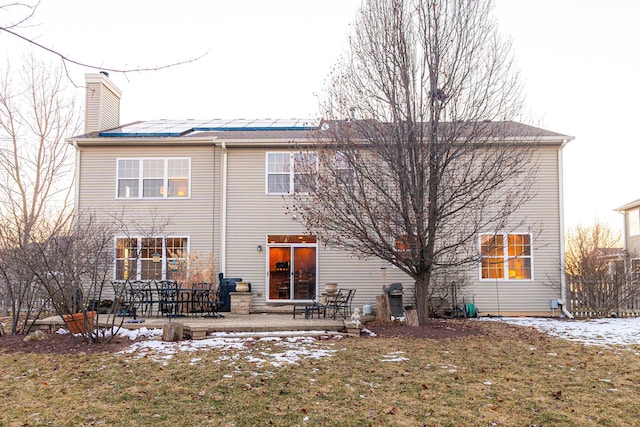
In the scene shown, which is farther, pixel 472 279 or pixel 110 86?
pixel 110 86

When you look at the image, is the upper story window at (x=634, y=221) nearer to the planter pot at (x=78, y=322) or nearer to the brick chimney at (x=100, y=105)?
the brick chimney at (x=100, y=105)

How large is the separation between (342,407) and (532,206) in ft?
34.5

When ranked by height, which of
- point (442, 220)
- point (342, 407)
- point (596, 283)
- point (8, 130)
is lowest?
point (342, 407)

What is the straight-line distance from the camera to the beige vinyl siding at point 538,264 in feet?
44.9

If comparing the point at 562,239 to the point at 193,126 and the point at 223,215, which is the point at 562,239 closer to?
the point at 223,215

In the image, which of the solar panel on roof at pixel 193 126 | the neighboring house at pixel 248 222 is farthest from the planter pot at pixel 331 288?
the solar panel on roof at pixel 193 126

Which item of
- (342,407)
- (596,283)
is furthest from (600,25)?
(342,407)

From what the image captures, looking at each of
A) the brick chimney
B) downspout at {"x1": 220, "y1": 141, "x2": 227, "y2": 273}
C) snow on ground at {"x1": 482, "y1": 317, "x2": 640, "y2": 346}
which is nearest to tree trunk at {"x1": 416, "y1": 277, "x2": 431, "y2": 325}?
snow on ground at {"x1": 482, "y1": 317, "x2": 640, "y2": 346}

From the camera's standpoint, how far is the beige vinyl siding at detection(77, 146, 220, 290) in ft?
45.8

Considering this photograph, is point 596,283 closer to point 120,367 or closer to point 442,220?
point 442,220

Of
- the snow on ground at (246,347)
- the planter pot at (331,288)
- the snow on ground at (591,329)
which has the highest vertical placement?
the planter pot at (331,288)

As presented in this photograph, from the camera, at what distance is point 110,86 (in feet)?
52.2

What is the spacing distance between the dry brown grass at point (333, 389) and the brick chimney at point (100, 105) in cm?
927

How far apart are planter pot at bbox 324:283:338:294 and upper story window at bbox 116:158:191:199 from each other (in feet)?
15.6
